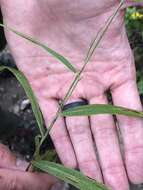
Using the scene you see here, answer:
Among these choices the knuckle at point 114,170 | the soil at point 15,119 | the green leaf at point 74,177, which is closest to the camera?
the green leaf at point 74,177

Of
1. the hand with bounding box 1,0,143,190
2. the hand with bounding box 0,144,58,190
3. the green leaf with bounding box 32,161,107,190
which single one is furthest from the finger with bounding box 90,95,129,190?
the green leaf with bounding box 32,161,107,190

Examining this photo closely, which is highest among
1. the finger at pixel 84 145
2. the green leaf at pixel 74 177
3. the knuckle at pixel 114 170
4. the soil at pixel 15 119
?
the soil at pixel 15 119

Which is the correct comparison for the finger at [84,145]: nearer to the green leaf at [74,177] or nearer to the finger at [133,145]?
the finger at [133,145]

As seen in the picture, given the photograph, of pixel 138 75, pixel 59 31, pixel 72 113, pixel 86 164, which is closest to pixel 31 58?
pixel 59 31

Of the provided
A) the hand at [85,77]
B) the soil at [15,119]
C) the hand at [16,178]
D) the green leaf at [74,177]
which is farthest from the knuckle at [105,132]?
the soil at [15,119]

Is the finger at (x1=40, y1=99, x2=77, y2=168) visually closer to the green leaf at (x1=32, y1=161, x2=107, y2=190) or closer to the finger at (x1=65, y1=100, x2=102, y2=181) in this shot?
the finger at (x1=65, y1=100, x2=102, y2=181)

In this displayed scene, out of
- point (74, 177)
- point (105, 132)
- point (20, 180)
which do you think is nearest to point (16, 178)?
point (20, 180)
